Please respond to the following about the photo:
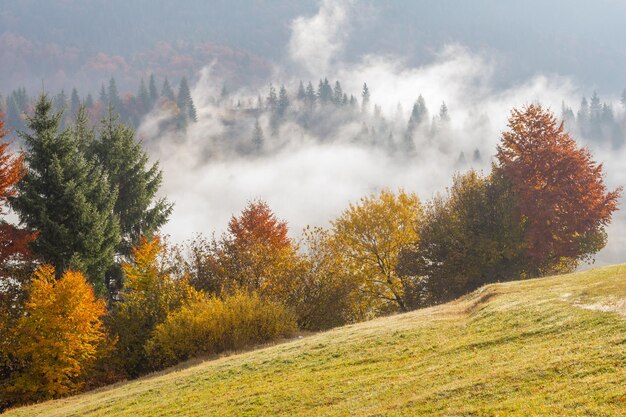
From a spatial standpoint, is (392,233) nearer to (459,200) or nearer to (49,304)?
(459,200)

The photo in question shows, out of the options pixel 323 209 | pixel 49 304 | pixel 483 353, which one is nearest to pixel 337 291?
pixel 49 304

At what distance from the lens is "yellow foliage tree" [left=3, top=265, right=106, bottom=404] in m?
33.4

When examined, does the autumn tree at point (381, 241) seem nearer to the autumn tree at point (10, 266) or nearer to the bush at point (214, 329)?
the bush at point (214, 329)

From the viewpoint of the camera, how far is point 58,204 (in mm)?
40625

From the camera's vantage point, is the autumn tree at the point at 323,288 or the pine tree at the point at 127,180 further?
the pine tree at the point at 127,180

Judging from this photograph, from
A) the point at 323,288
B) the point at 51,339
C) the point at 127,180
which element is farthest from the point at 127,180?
the point at 51,339

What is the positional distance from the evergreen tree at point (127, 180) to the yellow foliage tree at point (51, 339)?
19.4 meters

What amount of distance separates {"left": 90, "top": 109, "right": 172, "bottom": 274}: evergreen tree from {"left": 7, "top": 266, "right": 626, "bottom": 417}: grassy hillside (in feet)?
86.7

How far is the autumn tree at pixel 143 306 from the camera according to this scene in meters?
40.6

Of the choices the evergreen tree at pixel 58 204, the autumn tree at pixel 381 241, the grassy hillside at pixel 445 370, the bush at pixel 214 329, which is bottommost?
the grassy hillside at pixel 445 370

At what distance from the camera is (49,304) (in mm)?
33875

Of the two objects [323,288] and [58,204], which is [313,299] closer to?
[323,288]

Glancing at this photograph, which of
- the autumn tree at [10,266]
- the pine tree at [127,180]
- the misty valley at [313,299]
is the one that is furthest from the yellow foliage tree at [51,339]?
the pine tree at [127,180]

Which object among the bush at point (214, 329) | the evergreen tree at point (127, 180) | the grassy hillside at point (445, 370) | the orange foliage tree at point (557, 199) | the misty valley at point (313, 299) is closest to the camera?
the grassy hillside at point (445, 370)
